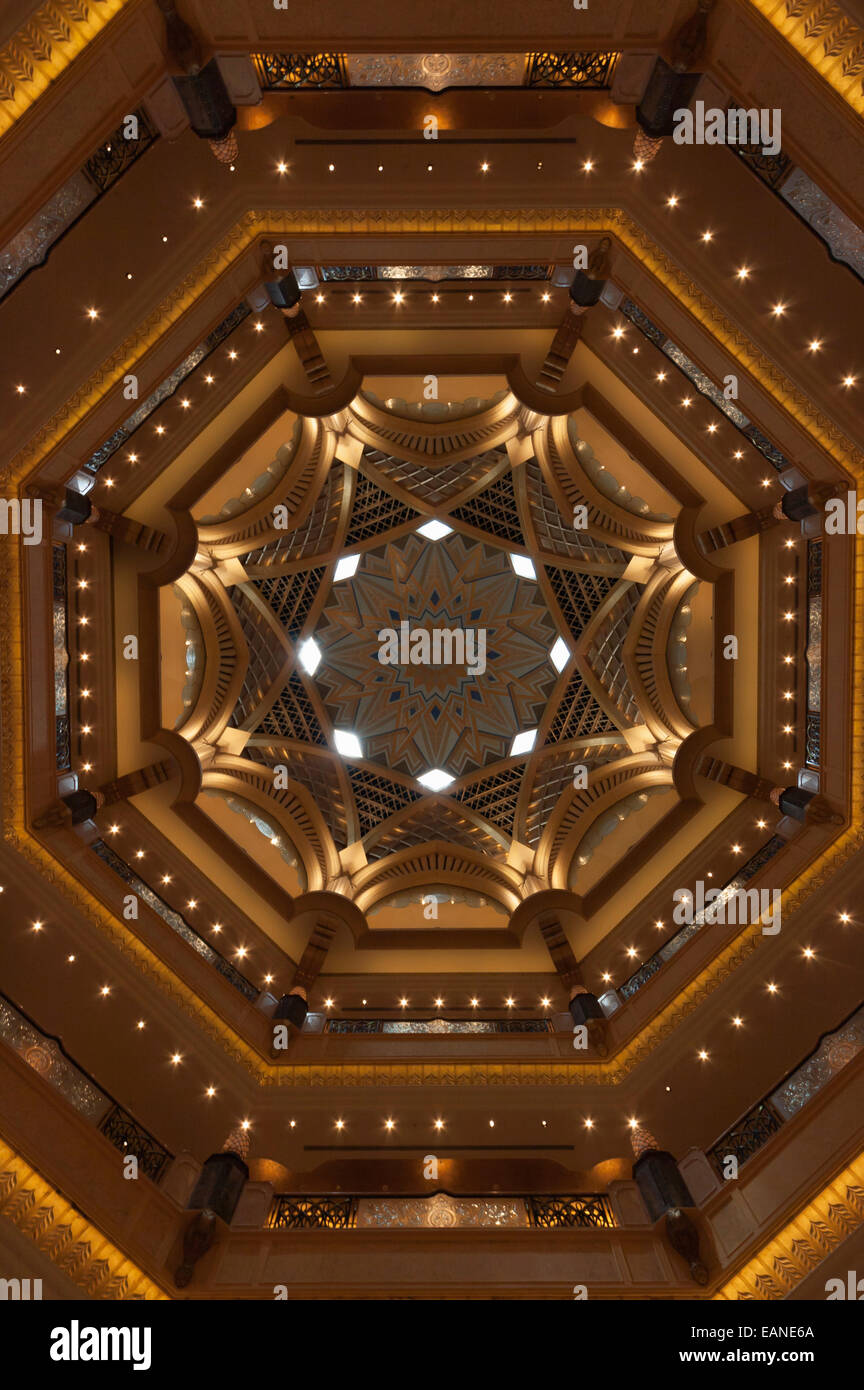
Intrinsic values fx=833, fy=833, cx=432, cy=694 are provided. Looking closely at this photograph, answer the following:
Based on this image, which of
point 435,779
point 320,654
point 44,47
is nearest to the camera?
point 44,47

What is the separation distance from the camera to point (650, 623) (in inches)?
551

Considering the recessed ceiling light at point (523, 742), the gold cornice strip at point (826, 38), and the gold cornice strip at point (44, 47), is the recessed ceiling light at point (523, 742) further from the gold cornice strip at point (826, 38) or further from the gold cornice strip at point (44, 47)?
the gold cornice strip at point (44, 47)

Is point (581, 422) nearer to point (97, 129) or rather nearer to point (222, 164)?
point (222, 164)

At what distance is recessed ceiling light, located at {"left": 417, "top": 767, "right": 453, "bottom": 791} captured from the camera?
16.0 metres

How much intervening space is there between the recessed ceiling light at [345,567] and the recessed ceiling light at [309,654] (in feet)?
4.05

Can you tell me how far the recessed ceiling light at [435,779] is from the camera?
16.0 metres

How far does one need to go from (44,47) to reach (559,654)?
36.5 feet

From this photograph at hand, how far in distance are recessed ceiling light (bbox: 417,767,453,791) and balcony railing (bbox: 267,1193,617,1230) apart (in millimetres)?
7185

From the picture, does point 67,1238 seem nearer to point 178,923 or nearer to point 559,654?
point 178,923

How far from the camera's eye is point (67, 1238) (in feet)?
28.3

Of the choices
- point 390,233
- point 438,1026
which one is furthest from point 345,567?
point 438,1026

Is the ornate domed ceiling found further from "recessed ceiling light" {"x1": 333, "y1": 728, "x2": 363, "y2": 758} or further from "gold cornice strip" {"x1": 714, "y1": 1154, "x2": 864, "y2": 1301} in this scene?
"gold cornice strip" {"x1": 714, "y1": 1154, "x2": 864, "y2": 1301}

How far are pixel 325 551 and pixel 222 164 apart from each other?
21.0 ft

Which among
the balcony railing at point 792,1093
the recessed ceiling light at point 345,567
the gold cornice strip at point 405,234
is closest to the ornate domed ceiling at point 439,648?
the recessed ceiling light at point 345,567
